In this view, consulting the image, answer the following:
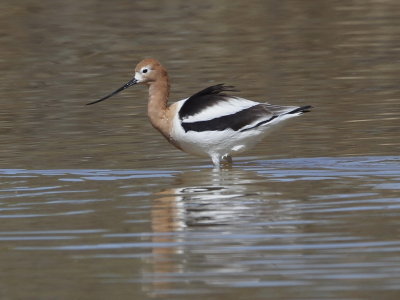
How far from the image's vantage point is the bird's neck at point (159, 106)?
12.3 m

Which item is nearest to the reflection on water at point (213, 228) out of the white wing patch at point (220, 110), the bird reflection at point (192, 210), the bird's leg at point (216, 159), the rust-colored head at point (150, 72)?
the bird reflection at point (192, 210)

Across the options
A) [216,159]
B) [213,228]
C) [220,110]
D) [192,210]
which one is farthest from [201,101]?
[213,228]

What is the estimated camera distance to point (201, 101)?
12047mm

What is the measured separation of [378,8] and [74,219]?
49.4 ft

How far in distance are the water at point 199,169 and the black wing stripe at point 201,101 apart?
587 millimetres

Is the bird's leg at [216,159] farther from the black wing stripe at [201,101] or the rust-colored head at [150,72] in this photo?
the rust-colored head at [150,72]

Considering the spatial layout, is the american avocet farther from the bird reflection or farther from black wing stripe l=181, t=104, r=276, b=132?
the bird reflection

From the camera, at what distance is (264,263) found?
7.88m

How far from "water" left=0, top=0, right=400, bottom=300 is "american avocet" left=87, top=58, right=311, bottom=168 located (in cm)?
24

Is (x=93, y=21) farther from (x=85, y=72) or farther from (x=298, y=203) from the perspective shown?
(x=298, y=203)

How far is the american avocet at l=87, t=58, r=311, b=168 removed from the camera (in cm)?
1192

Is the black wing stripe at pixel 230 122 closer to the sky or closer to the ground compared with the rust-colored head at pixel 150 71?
closer to the ground

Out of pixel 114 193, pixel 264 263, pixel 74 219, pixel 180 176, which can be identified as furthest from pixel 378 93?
pixel 264 263

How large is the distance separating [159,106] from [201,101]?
2.04 ft
